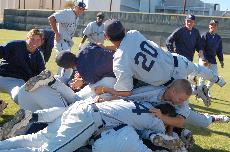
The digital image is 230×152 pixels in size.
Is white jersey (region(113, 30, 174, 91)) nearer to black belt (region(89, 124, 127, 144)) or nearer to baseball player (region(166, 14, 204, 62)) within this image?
black belt (region(89, 124, 127, 144))

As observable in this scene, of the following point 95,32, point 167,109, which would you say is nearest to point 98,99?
point 167,109

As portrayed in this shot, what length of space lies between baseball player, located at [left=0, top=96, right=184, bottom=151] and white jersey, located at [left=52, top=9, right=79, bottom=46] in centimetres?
553

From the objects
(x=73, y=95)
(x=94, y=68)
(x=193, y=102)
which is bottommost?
(x=193, y=102)

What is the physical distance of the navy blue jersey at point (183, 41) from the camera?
1009cm

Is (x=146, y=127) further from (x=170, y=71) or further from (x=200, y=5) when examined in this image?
(x=200, y=5)

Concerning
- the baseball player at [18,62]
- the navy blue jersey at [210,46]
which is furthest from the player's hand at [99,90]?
the navy blue jersey at [210,46]

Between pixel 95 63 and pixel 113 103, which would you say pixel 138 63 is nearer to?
pixel 113 103

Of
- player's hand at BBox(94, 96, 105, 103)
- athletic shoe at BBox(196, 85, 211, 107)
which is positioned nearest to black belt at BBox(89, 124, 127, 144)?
player's hand at BBox(94, 96, 105, 103)

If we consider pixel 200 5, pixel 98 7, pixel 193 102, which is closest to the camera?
pixel 193 102

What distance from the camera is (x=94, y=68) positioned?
5.65m

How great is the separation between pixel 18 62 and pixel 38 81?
151 centimetres

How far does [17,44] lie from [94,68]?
1805 mm

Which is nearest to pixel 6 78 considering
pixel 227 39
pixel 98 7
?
pixel 227 39

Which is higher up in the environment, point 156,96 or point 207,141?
point 156,96
